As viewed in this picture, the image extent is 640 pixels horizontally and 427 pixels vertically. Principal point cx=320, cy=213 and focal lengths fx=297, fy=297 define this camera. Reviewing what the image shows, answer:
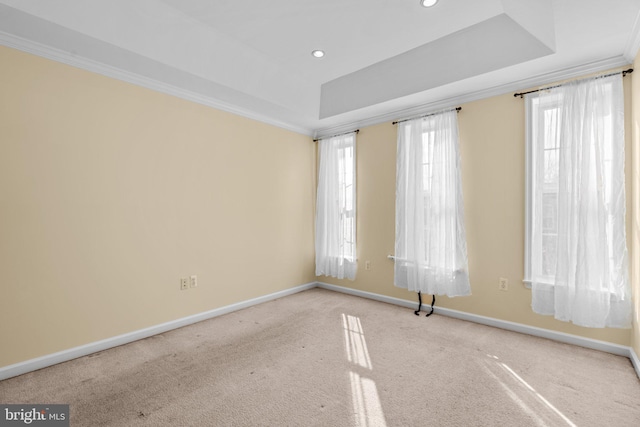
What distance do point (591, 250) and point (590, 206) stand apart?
1.23 ft

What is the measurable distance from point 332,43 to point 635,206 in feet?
9.51

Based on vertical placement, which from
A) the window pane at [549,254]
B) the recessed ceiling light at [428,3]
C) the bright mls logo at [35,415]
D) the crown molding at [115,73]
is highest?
the recessed ceiling light at [428,3]

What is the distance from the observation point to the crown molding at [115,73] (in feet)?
7.39

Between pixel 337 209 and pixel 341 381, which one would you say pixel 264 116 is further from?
pixel 341 381

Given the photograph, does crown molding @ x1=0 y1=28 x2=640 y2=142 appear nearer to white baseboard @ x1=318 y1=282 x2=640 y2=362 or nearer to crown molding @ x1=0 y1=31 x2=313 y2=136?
crown molding @ x1=0 y1=31 x2=313 y2=136

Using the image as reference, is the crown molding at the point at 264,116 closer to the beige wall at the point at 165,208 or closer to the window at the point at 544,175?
the beige wall at the point at 165,208

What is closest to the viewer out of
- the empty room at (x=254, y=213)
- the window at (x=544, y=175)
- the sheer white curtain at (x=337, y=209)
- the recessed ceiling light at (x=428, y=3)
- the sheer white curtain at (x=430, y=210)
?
the empty room at (x=254, y=213)

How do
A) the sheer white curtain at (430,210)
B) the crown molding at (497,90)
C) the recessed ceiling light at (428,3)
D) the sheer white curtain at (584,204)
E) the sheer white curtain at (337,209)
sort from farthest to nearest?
the sheer white curtain at (337,209) < the sheer white curtain at (430,210) < the crown molding at (497,90) < the sheer white curtain at (584,204) < the recessed ceiling light at (428,3)

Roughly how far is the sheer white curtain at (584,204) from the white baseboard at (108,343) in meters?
3.32

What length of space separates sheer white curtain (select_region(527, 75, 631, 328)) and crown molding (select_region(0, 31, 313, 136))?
3287 millimetres

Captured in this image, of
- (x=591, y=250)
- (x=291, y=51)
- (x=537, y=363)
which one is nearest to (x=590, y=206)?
(x=591, y=250)

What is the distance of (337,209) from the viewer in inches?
176

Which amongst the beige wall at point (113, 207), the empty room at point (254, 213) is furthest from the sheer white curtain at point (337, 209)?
the beige wall at point (113, 207)

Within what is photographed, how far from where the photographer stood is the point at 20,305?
7.48 ft
